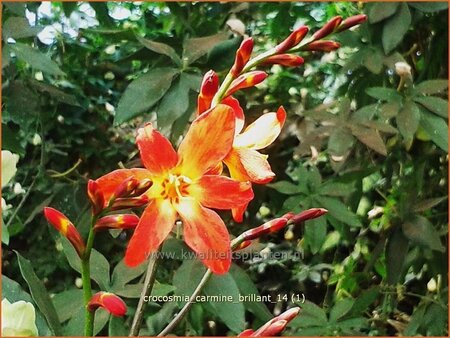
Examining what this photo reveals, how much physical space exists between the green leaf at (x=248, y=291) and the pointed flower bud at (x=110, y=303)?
0.66 feet

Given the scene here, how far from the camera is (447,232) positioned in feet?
1.97

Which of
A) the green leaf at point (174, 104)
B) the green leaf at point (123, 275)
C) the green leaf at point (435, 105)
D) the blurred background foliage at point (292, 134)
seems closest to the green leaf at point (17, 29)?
the blurred background foliage at point (292, 134)

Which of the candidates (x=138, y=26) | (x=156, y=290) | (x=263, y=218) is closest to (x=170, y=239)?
(x=156, y=290)

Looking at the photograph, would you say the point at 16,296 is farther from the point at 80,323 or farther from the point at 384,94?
the point at 384,94

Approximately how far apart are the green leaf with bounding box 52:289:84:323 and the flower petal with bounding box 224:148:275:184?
0.50 ft

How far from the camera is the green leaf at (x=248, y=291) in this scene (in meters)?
0.44

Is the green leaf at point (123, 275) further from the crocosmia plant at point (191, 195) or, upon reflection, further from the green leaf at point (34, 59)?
the green leaf at point (34, 59)

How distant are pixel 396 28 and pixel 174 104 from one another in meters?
0.22

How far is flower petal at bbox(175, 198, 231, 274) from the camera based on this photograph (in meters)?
0.27

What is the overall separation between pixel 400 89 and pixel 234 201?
14.2 inches

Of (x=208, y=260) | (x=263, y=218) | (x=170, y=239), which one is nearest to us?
(x=208, y=260)

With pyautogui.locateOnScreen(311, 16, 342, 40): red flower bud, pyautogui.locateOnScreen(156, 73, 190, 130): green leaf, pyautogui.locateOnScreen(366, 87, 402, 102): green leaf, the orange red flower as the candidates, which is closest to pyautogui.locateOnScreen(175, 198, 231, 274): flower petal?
the orange red flower

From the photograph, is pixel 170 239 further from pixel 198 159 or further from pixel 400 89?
pixel 400 89

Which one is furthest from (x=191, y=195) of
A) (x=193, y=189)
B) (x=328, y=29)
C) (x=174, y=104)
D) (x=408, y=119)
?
(x=408, y=119)
